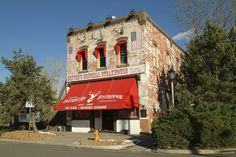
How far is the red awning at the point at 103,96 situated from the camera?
23.2 m

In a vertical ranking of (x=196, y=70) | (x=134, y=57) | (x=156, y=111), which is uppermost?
(x=134, y=57)

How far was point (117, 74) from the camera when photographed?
2528 cm

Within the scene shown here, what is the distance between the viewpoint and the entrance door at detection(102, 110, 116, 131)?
25.6m

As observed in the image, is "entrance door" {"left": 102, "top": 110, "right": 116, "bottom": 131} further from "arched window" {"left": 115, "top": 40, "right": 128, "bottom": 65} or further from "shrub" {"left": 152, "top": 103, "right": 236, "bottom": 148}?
"shrub" {"left": 152, "top": 103, "right": 236, "bottom": 148}

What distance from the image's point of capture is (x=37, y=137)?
2241 cm

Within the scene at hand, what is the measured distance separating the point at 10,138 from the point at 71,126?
5.80m

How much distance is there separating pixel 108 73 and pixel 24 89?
21.3 ft

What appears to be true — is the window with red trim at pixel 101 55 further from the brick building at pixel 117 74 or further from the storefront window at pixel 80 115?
the storefront window at pixel 80 115

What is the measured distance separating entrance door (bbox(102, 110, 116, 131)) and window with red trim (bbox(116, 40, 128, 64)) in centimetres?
405

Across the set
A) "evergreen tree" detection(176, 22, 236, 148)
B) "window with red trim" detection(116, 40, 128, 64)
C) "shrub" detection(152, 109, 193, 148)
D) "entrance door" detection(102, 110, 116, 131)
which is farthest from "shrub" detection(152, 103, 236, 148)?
"window with red trim" detection(116, 40, 128, 64)

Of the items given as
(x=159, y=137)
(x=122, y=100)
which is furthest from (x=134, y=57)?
(x=159, y=137)

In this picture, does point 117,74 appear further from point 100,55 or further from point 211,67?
point 211,67

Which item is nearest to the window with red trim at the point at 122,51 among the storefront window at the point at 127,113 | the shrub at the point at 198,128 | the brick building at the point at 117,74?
the brick building at the point at 117,74

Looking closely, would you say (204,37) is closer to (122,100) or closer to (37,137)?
(122,100)
